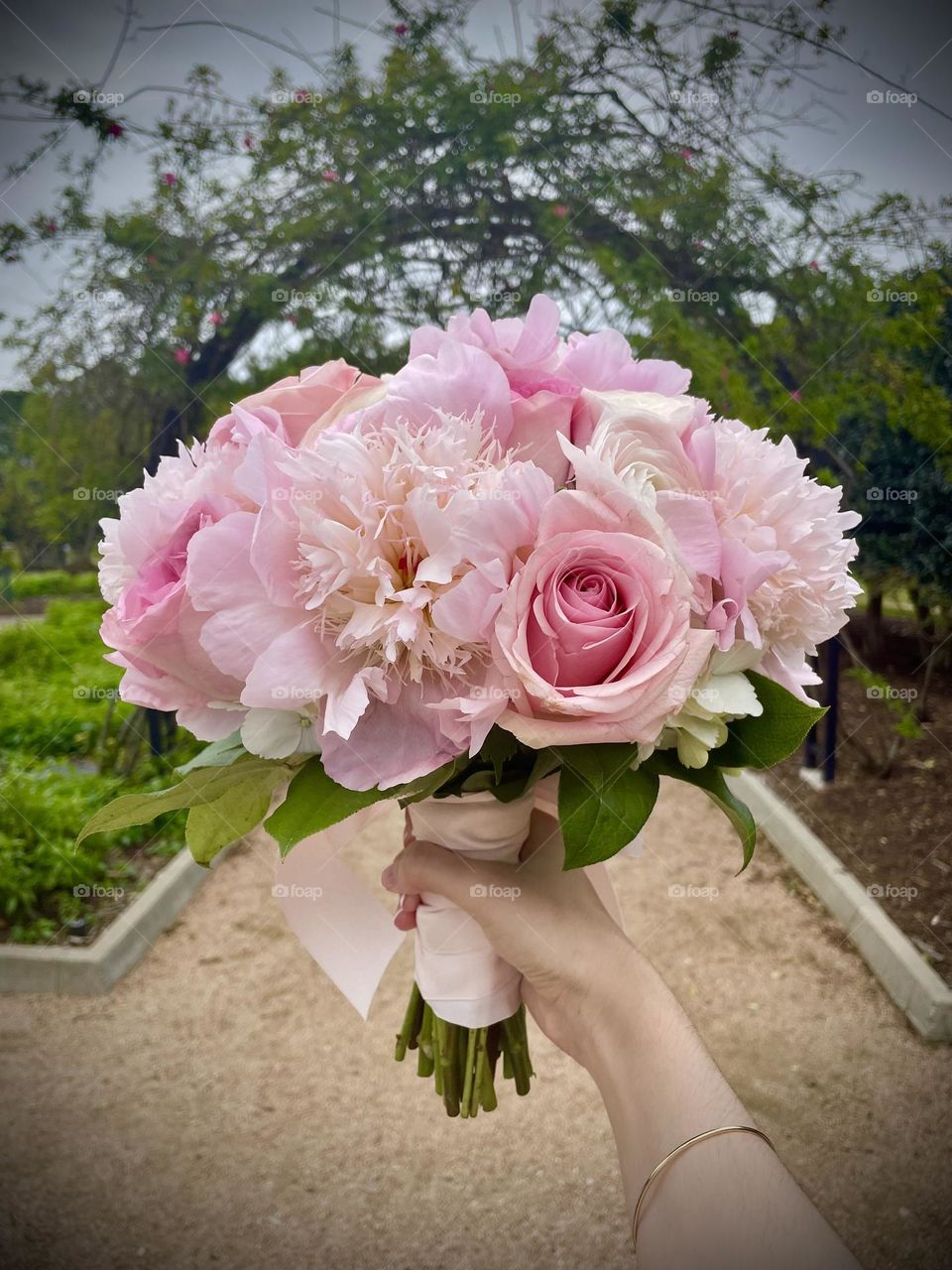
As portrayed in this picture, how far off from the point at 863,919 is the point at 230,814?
232cm

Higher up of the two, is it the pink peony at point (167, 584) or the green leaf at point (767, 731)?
the green leaf at point (767, 731)

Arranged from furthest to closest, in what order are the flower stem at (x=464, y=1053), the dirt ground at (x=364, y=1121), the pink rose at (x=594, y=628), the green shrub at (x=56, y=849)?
the green shrub at (x=56, y=849) < the dirt ground at (x=364, y=1121) < the flower stem at (x=464, y=1053) < the pink rose at (x=594, y=628)

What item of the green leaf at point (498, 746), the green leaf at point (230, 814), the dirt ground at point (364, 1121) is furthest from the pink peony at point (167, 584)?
the dirt ground at point (364, 1121)

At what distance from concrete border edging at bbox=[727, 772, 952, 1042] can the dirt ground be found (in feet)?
0.19

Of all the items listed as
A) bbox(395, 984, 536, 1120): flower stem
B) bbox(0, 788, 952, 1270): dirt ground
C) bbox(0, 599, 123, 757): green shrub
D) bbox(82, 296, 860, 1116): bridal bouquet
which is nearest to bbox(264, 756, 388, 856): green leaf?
bbox(82, 296, 860, 1116): bridal bouquet

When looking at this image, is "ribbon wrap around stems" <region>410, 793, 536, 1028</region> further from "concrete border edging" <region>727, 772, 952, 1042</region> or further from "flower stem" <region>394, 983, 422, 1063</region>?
"concrete border edging" <region>727, 772, 952, 1042</region>

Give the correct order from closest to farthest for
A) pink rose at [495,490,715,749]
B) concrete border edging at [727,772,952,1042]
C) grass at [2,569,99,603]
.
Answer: pink rose at [495,490,715,749]
concrete border edging at [727,772,952,1042]
grass at [2,569,99,603]

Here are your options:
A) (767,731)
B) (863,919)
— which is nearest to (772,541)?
(767,731)

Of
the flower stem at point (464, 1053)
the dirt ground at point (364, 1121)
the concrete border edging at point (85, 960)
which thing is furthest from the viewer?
the concrete border edging at point (85, 960)

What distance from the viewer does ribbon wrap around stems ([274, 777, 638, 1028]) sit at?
36.0 inches

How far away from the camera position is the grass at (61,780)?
104 inches

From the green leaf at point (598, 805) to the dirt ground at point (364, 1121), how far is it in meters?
1.46

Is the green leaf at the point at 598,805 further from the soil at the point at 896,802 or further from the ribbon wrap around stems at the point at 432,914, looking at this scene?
the soil at the point at 896,802

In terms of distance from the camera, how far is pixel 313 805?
29.8 inches
